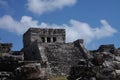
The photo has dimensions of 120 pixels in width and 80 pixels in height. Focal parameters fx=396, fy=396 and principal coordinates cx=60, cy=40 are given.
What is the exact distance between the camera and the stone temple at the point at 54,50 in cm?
3781

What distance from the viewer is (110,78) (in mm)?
11500

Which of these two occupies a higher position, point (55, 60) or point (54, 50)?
point (54, 50)

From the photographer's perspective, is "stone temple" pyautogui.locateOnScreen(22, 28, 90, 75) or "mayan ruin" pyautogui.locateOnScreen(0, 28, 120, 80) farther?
"stone temple" pyautogui.locateOnScreen(22, 28, 90, 75)

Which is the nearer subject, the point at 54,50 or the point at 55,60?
the point at 55,60

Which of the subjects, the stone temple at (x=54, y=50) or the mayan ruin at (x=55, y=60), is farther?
the stone temple at (x=54, y=50)

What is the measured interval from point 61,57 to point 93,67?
94.3ft

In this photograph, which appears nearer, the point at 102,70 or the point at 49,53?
the point at 102,70

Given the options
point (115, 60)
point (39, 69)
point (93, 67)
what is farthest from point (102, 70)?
point (39, 69)

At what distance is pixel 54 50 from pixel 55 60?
2.47 m

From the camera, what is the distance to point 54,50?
42.2 m

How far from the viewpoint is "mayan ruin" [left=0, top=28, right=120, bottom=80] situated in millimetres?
10360

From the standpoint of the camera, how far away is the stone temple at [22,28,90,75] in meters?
37.8

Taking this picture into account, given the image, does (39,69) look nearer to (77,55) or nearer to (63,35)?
(77,55)

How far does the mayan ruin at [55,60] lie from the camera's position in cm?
1036
